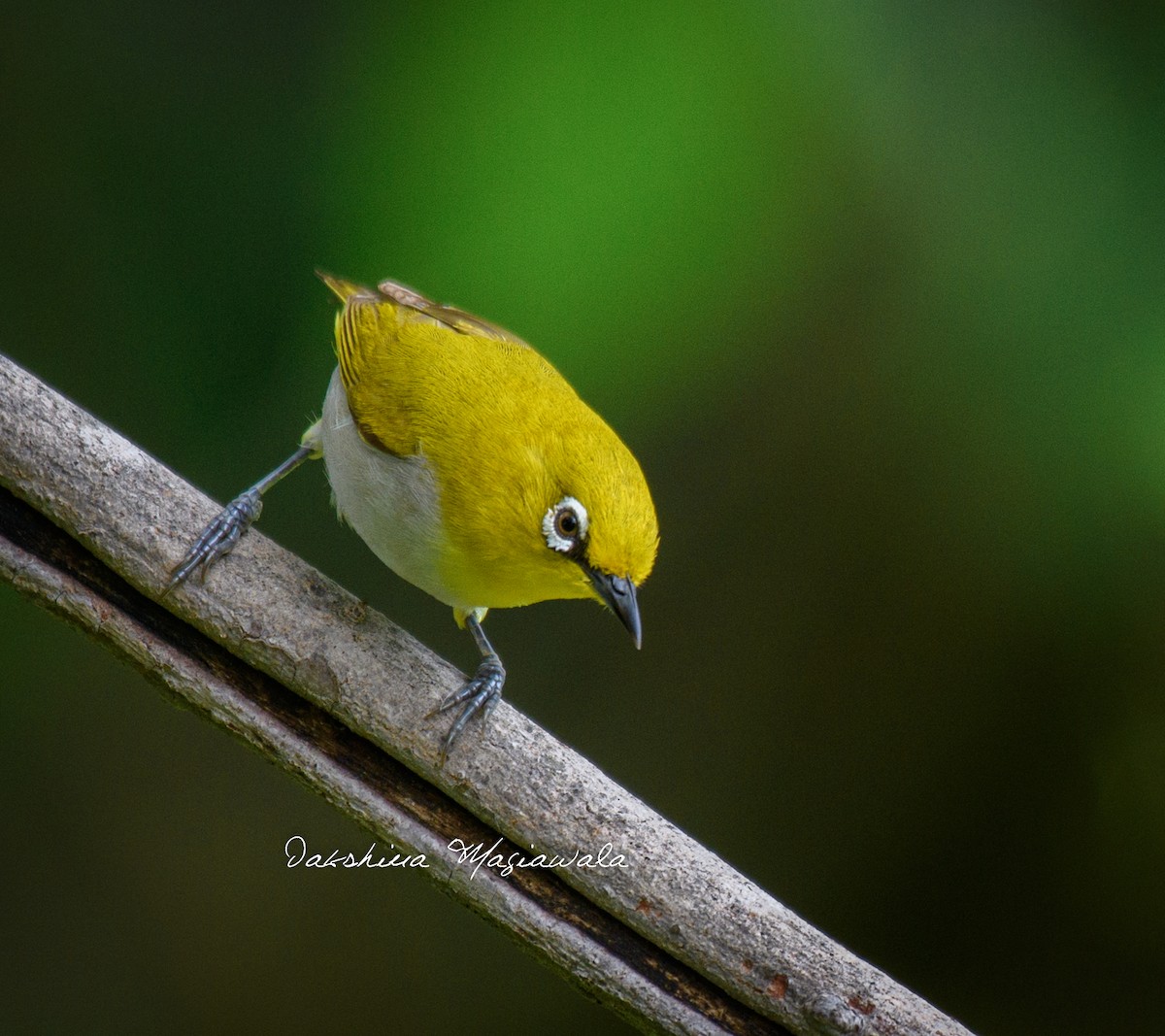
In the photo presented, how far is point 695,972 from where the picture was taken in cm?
270

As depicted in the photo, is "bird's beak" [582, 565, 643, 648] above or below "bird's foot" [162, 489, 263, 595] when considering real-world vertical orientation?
above

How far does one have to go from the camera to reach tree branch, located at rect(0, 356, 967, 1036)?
2.65 metres

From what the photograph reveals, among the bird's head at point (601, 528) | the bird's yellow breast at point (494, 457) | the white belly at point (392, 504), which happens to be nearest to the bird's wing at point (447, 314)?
the bird's yellow breast at point (494, 457)

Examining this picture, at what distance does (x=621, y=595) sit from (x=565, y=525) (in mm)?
203

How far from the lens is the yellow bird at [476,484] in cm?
262

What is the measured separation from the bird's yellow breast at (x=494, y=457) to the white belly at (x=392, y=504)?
1 centimetres

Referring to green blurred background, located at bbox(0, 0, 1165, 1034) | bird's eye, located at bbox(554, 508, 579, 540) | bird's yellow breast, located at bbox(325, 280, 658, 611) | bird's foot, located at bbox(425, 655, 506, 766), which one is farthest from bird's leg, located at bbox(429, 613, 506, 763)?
green blurred background, located at bbox(0, 0, 1165, 1034)

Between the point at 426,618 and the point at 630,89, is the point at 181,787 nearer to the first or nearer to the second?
the point at 426,618

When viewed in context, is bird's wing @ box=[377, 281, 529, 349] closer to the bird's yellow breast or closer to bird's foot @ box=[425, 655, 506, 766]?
the bird's yellow breast

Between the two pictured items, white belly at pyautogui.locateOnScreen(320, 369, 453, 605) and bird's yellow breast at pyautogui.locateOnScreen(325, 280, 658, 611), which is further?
white belly at pyautogui.locateOnScreen(320, 369, 453, 605)

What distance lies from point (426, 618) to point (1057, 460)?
241 centimetres

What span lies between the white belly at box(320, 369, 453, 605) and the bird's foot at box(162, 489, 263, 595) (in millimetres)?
276

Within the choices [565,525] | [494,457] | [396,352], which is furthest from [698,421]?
[565,525]

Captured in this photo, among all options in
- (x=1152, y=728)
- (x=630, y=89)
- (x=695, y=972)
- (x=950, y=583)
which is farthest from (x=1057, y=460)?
(x=695, y=972)
